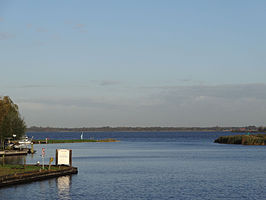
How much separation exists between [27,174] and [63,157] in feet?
52.0

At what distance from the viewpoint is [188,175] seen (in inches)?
2840

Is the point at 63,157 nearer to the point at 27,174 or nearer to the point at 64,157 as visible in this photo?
the point at 64,157

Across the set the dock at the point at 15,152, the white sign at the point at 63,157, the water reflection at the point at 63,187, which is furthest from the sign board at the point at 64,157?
the dock at the point at 15,152

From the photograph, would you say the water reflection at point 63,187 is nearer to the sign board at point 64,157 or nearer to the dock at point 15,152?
the sign board at point 64,157

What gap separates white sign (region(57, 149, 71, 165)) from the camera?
243 ft

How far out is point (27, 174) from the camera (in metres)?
59.0

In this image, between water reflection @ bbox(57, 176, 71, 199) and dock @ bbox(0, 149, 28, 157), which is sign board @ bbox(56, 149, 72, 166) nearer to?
water reflection @ bbox(57, 176, 71, 199)

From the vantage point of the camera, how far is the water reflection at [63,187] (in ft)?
168

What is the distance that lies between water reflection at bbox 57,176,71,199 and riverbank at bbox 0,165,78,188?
155cm

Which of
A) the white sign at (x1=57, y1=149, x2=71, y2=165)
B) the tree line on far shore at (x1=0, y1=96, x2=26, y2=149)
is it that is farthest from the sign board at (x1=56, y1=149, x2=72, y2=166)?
the tree line on far shore at (x1=0, y1=96, x2=26, y2=149)

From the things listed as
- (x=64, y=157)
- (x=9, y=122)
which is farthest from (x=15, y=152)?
(x=64, y=157)

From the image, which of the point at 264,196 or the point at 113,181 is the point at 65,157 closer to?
the point at 113,181

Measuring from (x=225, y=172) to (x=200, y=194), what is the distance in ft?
82.6

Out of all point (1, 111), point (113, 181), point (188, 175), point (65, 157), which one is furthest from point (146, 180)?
point (1, 111)
